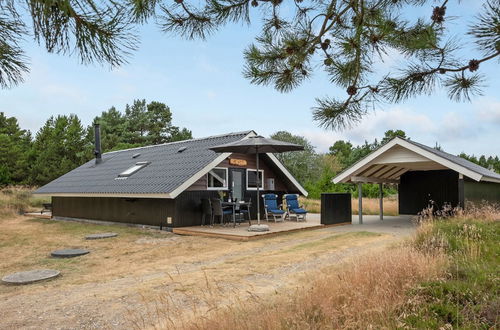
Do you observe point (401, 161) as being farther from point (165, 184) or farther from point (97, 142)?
point (97, 142)

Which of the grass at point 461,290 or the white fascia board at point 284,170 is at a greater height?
the white fascia board at point 284,170

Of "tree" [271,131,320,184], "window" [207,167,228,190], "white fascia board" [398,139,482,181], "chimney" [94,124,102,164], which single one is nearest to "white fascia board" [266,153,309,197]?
"window" [207,167,228,190]

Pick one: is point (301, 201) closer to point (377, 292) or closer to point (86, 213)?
point (86, 213)

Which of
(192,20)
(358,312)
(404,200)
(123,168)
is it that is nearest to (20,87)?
(192,20)

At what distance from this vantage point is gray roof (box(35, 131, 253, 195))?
12.5 metres

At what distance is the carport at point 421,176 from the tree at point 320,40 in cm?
897

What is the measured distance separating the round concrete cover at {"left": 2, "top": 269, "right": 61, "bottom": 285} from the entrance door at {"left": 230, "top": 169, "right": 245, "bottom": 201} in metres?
7.87

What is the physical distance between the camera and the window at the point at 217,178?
13281 mm

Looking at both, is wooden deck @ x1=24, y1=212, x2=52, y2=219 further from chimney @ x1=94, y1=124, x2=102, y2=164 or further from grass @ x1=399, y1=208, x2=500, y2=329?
grass @ x1=399, y1=208, x2=500, y2=329

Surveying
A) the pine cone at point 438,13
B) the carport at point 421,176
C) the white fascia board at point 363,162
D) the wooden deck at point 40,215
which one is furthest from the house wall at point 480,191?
→ the wooden deck at point 40,215

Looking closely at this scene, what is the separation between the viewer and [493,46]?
9.18 feet

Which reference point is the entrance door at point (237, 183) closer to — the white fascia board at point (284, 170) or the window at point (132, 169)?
the white fascia board at point (284, 170)

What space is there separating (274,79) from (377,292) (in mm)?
2444

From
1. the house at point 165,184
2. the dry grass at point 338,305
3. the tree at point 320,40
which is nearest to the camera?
the tree at point 320,40
